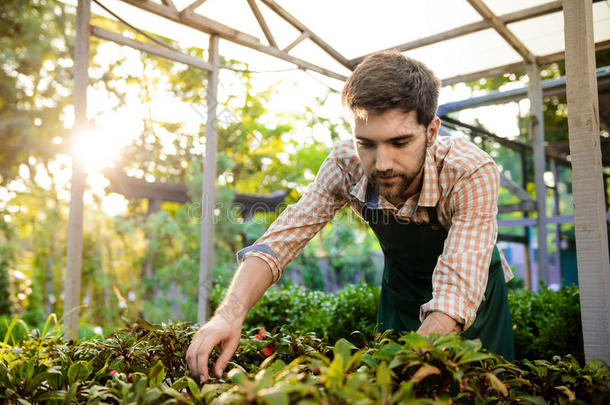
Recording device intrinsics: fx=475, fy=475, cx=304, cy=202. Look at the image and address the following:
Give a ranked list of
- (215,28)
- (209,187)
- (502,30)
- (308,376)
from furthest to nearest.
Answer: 1. (502,30)
2. (209,187)
3. (215,28)
4. (308,376)

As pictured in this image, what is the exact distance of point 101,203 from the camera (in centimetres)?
845

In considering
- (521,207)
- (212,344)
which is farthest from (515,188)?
(212,344)

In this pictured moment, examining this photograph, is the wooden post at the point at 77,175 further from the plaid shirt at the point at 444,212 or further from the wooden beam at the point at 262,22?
the plaid shirt at the point at 444,212

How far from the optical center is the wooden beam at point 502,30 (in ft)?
11.2

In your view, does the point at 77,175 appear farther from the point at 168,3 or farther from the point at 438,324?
the point at 438,324

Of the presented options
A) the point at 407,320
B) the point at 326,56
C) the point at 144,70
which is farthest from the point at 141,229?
the point at 407,320

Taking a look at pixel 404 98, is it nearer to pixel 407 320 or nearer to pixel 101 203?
pixel 407 320

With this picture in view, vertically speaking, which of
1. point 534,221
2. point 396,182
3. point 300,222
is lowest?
point 300,222

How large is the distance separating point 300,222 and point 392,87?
59cm

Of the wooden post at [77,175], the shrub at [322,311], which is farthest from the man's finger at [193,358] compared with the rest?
the wooden post at [77,175]

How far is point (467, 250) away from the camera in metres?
1.38

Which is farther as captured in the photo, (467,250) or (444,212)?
(444,212)

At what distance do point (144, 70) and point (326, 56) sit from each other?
5.71 metres

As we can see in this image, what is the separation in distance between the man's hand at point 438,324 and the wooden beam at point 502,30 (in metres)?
2.82
